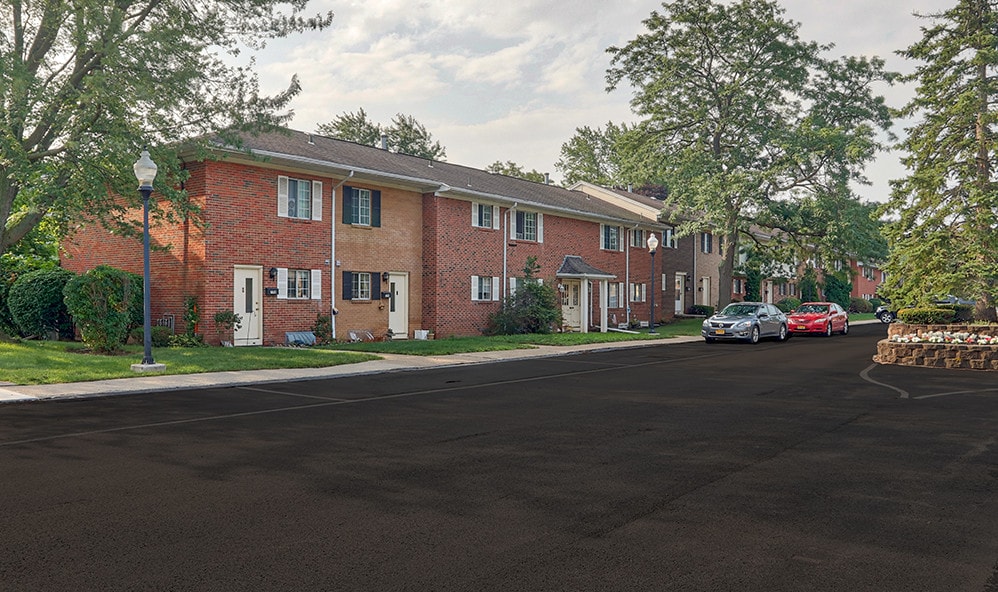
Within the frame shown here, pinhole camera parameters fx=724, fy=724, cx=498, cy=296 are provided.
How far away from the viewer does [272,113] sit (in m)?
21.1

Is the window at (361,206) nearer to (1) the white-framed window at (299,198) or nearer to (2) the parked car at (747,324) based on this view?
(1) the white-framed window at (299,198)

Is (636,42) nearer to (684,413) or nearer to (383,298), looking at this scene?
(383,298)

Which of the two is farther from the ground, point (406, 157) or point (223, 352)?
point (406, 157)

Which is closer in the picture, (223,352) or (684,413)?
(684,413)

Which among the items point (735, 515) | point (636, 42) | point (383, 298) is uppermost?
point (636, 42)

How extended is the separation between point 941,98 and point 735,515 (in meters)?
19.6

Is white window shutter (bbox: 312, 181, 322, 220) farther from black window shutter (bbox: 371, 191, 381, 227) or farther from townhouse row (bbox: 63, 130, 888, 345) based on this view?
black window shutter (bbox: 371, 191, 381, 227)

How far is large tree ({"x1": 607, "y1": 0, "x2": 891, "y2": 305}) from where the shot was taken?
115 feet

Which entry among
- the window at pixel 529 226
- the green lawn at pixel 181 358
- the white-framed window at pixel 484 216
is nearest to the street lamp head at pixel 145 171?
the green lawn at pixel 181 358

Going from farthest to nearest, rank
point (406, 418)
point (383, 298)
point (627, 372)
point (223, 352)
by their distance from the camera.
→ 1. point (383, 298)
2. point (223, 352)
3. point (627, 372)
4. point (406, 418)

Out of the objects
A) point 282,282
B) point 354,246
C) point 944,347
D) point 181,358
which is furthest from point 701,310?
point 181,358

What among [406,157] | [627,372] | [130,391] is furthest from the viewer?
[406,157]

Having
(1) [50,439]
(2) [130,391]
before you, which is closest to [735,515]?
(1) [50,439]

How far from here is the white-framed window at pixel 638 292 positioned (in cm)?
3919
